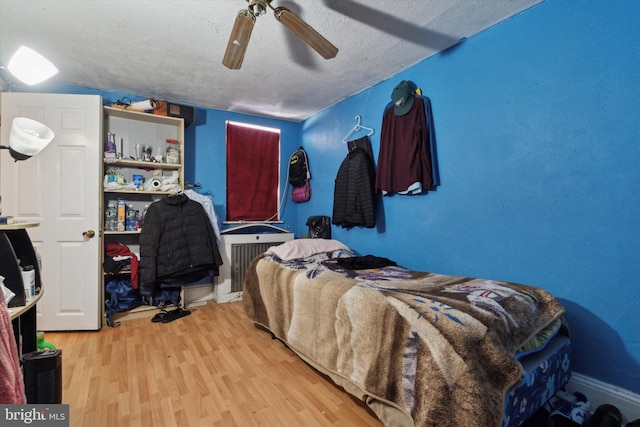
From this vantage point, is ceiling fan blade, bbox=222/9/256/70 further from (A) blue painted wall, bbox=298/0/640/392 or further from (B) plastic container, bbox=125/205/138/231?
(B) plastic container, bbox=125/205/138/231

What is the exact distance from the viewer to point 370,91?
274 centimetres

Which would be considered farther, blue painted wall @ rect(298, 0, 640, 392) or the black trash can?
blue painted wall @ rect(298, 0, 640, 392)

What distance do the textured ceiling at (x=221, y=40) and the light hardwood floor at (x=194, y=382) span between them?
2281 mm

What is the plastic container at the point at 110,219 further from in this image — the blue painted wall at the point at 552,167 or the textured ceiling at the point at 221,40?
the blue painted wall at the point at 552,167

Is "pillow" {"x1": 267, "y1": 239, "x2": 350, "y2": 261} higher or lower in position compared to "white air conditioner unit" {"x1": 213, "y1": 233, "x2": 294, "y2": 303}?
higher

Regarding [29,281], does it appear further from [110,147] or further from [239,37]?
[110,147]

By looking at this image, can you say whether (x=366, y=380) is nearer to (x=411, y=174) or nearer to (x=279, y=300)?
(x=279, y=300)

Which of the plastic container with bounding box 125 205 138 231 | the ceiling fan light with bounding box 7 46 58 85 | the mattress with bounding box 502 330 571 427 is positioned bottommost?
the mattress with bounding box 502 330 571 427

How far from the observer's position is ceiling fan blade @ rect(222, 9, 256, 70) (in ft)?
4.62

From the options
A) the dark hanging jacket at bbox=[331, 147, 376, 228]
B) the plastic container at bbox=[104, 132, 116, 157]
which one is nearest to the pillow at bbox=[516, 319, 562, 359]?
the dark hanging jacket at bbox=[331, 147, 376, 228]

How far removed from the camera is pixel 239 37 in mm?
1505

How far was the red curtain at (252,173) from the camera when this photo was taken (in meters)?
3.50

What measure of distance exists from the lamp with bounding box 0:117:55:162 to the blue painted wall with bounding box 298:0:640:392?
2367mm

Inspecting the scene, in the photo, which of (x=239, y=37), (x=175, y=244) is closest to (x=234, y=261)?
(x=175, y=244)
